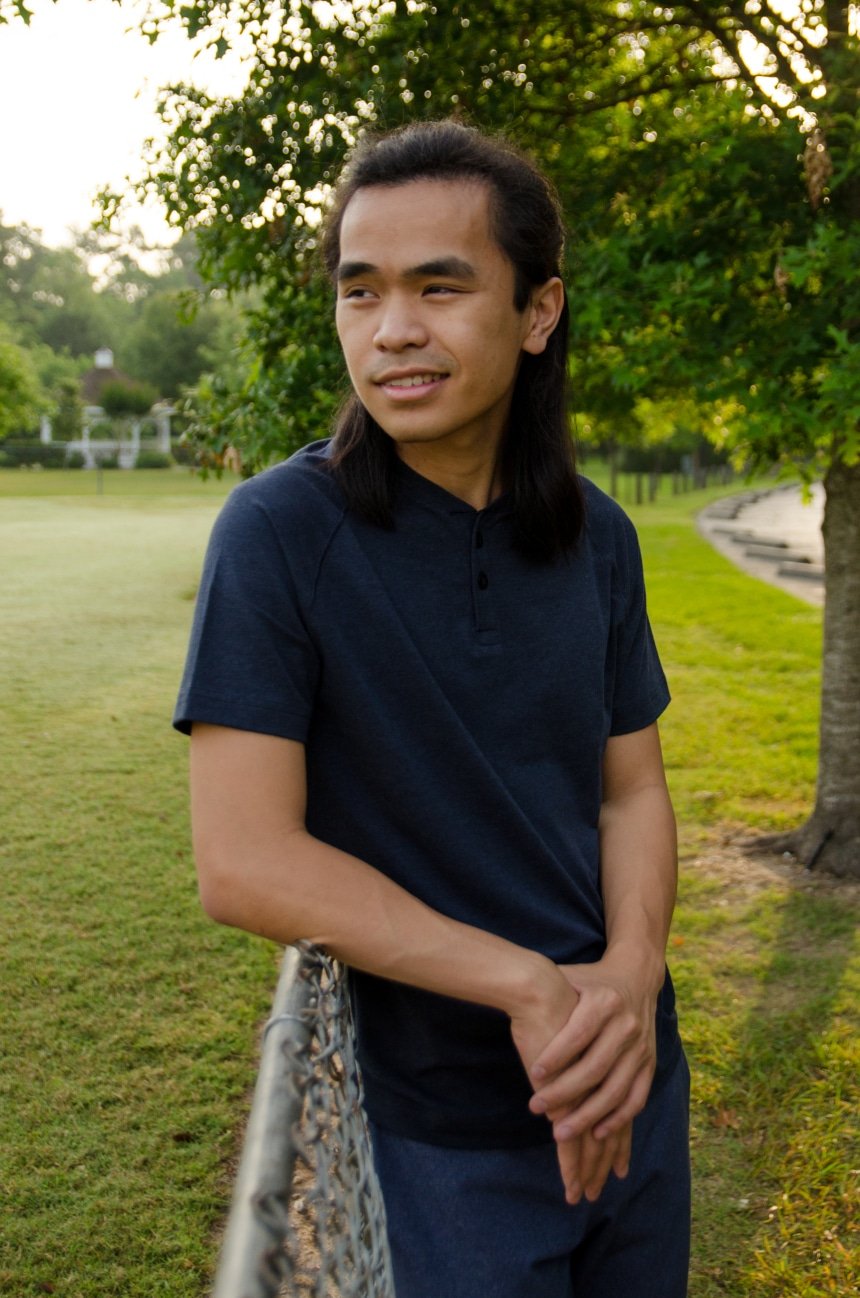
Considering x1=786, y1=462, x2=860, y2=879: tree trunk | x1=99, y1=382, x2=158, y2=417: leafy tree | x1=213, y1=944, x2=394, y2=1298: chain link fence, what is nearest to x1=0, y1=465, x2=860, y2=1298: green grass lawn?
x1=786, y1=462, x2=860, y2=879: tree trunk

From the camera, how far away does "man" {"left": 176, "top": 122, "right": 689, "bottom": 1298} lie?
1529 millimetres

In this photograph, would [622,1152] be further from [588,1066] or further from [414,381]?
[414,381]

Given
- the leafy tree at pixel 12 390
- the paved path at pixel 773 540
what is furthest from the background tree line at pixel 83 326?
the paved path at pixel 773 540

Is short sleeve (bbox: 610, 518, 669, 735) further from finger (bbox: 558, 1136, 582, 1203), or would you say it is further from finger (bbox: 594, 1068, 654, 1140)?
finger (bbox: 558, 1136, 582, 1203)

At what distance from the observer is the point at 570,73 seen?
5.57 m

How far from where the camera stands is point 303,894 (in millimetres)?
1509

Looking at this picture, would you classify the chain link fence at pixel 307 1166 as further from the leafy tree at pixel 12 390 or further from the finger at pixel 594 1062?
the leafy tree at pixel 12 390

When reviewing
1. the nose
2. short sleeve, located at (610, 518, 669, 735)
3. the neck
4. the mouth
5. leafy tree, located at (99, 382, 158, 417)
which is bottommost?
short sleeve, located at (610, 518, 669, 735)

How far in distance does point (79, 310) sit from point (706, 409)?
96.8 metres

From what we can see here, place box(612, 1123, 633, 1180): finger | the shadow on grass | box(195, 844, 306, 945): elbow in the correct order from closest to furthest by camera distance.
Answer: box(195, 844, 306, 945): elbow → box(612, 1123, 633, 1180): finger → the shadow on grass

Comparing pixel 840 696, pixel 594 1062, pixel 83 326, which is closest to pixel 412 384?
pixel 594 1062

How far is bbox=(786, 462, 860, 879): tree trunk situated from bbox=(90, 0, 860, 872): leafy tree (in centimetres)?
24

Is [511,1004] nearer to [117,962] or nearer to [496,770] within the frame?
[496,770]

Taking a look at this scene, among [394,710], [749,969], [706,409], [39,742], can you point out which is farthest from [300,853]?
[39,742]
